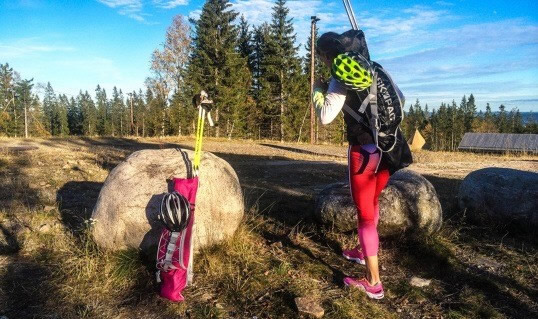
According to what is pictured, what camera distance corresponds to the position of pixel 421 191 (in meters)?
4.48

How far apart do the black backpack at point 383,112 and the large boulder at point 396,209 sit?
130 cm

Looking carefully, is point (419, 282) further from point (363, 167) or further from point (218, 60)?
point (218, 60)

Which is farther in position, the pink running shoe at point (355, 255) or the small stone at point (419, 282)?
the pink running shoe at point (355, 255)

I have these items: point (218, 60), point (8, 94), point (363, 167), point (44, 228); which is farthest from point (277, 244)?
point (8, 94)

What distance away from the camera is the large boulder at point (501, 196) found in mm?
4656

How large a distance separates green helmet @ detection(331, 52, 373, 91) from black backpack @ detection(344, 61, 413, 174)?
0.36 ft

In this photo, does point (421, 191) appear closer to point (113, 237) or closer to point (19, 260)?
point (113, 237)

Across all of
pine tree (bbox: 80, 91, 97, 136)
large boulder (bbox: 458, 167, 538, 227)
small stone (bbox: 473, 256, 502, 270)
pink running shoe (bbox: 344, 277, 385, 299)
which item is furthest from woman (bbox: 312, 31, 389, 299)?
pine tree (bbox: 80, 91, 97, 136)

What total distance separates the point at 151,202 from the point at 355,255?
6.71ft

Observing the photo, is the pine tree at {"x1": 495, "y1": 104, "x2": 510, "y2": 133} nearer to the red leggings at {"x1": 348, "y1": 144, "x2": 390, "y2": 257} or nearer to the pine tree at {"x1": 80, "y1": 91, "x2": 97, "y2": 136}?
the pine tree at {"x1": 80, "y1": 91, "x2": 97, "y2": 136}

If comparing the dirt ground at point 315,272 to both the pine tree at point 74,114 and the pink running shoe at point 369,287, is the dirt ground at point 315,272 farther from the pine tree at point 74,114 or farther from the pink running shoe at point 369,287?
the pine tree at point 74,114

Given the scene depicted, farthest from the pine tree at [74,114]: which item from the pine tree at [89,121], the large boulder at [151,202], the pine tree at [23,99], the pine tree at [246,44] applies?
the large boulder at [151,202]

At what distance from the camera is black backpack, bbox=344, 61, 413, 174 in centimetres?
294

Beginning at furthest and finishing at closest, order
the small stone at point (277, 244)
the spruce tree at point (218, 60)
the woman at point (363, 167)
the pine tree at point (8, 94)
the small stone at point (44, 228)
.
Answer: the pine tree at point (8, 94) → the spruce tree at point (218, 60) → the small stone at point (44, 228) → the small stone at point (277, 244) → the woman at point (363, 167)
